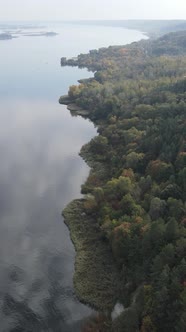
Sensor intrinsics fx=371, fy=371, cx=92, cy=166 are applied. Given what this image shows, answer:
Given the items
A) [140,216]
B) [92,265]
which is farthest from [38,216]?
[140,216]

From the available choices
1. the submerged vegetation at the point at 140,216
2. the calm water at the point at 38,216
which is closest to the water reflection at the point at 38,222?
the calm water at the point at 38,216

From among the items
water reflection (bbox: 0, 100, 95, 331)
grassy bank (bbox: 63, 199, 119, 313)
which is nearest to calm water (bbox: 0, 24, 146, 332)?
water reflection (bbox: 0, 100, 95, 331)

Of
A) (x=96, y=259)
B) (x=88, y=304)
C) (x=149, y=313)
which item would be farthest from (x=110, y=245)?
(x=149, y=313)

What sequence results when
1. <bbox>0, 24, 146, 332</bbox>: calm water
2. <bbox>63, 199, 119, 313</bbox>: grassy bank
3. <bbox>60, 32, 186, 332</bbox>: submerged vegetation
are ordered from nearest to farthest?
<bbox>60, 32, 186, 332</bbox>: submerged vegetation
<bbox>0, 24, 146, 332</bbox>: calm water
<bbox>63, 199, 119, 313</bbox>: grassy bank

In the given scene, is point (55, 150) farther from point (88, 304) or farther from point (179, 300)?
point (179, 300)

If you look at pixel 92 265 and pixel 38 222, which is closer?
pixel 92 265

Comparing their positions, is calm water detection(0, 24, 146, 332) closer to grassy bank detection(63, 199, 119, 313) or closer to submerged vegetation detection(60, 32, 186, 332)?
grassy bank detection(63, 199, 119, 313)

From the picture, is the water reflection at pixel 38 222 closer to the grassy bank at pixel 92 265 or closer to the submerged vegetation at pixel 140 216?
the grassy bank at pixel 92 265

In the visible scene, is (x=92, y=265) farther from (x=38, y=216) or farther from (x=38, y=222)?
(x=38, y=216)
